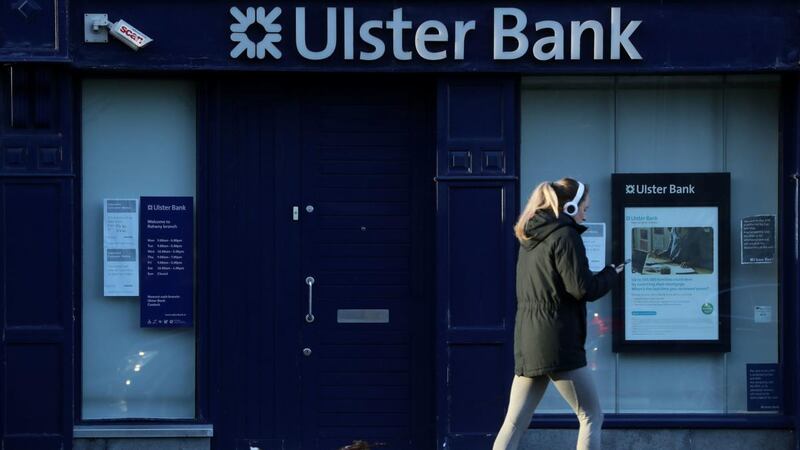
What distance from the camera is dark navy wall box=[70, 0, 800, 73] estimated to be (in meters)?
7.90

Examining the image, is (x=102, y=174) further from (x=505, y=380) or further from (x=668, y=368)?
(x=668, y=368)

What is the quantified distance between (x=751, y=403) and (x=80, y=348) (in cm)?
445

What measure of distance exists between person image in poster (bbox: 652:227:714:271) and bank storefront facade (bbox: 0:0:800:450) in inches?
0.7

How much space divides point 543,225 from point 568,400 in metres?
0.95

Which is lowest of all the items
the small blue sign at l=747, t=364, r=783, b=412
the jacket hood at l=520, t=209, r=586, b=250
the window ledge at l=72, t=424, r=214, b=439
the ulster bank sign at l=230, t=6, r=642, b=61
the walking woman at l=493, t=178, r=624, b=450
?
the window ledge at l=72, t=424, r=214, b=439

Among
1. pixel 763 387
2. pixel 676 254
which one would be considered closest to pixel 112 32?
pixel 676 254

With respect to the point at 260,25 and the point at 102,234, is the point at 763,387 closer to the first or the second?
the point at 260,25

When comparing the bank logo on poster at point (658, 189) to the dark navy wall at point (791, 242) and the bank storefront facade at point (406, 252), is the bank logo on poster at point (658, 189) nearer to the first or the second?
the bank storefront facade at point (406, 252)

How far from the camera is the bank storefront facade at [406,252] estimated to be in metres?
8.02

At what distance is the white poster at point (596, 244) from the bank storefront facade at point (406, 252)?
16 millimetres

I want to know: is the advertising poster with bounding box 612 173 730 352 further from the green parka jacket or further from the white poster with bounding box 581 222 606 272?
the green parka jacket

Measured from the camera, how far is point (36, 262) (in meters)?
7.90

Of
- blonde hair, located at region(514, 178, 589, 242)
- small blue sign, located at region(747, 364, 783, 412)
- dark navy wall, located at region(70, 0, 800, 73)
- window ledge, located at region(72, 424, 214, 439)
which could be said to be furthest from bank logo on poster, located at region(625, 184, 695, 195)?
window ledge, located at region(72, 424, 214, 439)

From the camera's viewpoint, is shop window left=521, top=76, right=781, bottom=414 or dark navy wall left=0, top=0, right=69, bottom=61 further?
shop window left=521, top=76, right=781, bottom=414
